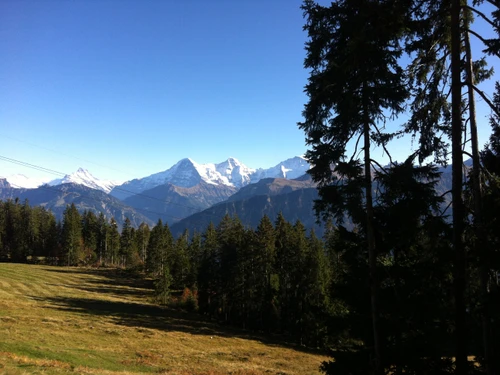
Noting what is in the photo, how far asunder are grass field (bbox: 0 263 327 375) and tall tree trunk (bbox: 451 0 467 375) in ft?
54.0

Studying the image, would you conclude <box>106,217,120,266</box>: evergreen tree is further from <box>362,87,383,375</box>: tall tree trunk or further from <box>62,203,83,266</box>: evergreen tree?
<box>362,87,383,375</box>: tall tree trunk

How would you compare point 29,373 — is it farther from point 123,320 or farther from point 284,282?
point 284,282

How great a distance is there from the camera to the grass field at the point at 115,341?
19.7 metres

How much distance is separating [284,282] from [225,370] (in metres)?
29.5

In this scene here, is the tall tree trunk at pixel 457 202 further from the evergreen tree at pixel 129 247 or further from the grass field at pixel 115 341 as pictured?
the evergreen tree at pixel 129 247

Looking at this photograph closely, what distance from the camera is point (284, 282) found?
52156 mm

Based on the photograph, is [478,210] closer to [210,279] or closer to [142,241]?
[210,279]

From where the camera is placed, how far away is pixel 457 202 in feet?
27.9

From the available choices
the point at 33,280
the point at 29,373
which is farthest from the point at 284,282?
the point at 33,280

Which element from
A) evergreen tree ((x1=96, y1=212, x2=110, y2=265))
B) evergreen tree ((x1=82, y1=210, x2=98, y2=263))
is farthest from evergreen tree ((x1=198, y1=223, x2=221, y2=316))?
evergreen tree ((x1=96, y1=212, x2=110, y2=265))

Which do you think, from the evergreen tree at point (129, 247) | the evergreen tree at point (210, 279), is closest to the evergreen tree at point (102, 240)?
the evergreen tree at point (129, 247)

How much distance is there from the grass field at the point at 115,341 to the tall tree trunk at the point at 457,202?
1647cm

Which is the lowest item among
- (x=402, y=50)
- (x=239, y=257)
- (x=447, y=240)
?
(x=239, y=257)

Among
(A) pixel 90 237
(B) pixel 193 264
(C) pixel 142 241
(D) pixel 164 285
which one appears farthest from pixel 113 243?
(D) pixel 164 285
